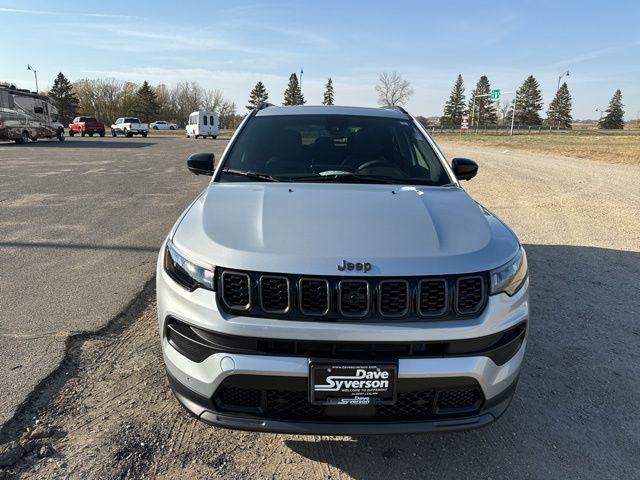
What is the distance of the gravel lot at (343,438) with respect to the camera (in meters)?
2.49

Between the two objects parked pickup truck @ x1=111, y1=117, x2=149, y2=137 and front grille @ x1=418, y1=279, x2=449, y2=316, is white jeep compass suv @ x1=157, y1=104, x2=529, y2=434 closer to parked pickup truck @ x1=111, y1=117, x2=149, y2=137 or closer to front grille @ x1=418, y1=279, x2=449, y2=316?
front grille @ x1=418, y1=279, x2=449, y2=316

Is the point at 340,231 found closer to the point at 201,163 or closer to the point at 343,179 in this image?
the point at 343,179

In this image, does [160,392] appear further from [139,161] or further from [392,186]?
[139,161]

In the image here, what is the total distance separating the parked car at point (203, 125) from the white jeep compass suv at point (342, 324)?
46.6 metres

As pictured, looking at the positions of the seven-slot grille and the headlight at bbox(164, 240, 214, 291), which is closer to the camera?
the seven-slot grille

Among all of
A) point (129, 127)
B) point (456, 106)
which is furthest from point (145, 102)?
point (456, 106)

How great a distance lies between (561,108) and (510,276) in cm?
10622

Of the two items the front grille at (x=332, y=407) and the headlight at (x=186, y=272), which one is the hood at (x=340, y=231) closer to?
the headlight at (x=186, y=272)

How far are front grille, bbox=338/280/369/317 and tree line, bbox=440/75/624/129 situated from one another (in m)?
96.7

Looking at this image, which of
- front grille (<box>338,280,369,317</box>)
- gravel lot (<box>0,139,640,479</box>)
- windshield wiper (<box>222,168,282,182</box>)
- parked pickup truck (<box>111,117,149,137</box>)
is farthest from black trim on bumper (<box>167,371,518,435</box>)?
parked pickup truck (<box>111,117,149,137</box>)

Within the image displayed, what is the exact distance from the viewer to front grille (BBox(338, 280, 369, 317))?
7.21 ft

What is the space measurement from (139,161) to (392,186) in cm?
1742

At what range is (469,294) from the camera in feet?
7.50

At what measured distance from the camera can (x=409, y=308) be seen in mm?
2217
